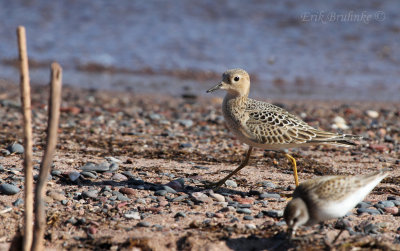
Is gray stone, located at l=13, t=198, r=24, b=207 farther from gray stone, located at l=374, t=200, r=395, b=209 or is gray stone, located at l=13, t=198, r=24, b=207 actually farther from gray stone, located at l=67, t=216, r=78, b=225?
gray stone, located at l=374, t=200, r=395, b=209

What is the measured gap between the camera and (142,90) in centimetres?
1291

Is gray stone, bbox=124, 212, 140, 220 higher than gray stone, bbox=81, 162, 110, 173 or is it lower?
lower

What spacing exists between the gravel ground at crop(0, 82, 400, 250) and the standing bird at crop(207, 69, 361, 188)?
19.7 inches

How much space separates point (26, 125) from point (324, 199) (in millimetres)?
2544

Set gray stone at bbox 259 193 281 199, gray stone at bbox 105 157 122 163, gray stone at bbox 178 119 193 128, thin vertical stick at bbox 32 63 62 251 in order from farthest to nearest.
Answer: gray stone at bbox 178 119 193 128, gray stone at bbox 105 157 122 163, gray stone at bbox 259 193 281 199, thin vertical stick at bbox 32 63 62 251

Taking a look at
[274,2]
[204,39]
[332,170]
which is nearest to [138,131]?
[332,170]

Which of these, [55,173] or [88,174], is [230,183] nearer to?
[88,174]

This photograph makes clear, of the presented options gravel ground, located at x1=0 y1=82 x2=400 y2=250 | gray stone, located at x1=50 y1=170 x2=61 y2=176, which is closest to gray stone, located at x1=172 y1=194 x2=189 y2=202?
gravel ground, located at x1=0 y1=82 x2=400 y2=250

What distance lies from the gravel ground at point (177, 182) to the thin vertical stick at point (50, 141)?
798 mm

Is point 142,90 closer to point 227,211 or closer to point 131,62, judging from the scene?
point 131,62

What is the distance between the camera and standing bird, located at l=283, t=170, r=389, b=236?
176 inches

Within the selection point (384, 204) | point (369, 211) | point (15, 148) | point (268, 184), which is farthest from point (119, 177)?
point (384, 204)

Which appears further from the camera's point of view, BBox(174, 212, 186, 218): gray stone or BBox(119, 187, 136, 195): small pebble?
BBox(119, 187, 136, 195): small pebble
